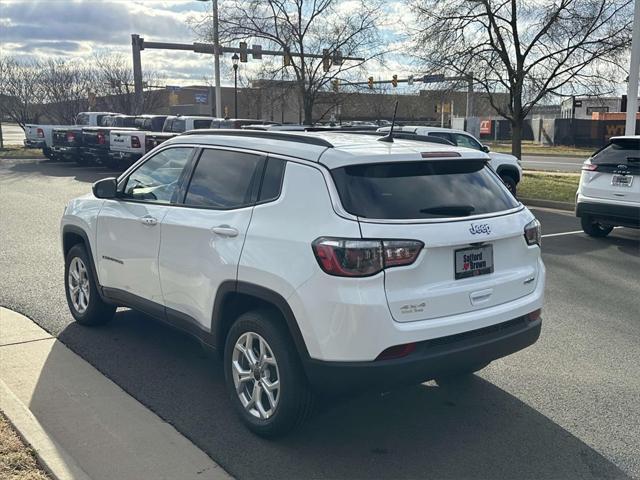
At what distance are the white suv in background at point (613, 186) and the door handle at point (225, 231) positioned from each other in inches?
293

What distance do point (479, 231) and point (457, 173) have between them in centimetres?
48

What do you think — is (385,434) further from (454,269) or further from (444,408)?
(454,269)

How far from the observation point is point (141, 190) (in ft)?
16.8

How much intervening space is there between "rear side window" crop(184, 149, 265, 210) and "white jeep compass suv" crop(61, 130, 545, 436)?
1cm

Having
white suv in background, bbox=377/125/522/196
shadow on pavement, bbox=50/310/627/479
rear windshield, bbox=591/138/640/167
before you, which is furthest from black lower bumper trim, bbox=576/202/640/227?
shadow on pavement, bbox=50/310/627/479

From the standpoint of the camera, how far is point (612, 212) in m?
9.78

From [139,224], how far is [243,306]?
51.7 inches

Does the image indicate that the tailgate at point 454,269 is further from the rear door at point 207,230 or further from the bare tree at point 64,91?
the bare tree at point 64,91

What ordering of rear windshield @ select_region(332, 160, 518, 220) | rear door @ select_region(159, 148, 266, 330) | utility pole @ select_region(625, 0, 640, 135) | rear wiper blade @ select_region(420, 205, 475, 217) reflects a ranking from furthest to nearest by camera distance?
utility pole @ select_region(625, 0, 640, 135) < rear door @ select_region(159, 148, 266, 330) < rear wiper blade @ select_region(420, 205, 475, 217) < rear windshield @ select_region(332, 160, 518, 220)

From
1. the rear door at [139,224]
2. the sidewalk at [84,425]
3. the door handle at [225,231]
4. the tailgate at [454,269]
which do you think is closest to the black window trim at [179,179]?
the rear door at [139,224]

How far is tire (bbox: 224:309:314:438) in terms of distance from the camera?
11.9 ft

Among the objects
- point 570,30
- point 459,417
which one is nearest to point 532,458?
point 459,417

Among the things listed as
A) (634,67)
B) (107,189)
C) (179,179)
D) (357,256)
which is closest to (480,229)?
(357,256)

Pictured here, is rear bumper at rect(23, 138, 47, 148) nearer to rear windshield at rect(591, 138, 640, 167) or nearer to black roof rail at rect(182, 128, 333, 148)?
rear windshield at rect(591, 138, 640, 167)
